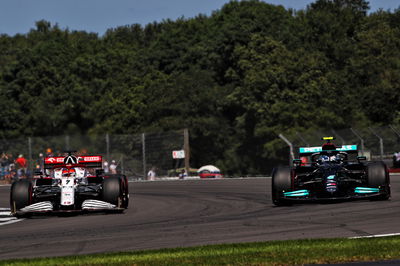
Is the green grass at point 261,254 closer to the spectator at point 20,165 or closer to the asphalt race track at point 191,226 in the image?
the asphalt race track at point 191,226

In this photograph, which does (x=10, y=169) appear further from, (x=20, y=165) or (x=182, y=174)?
(x=182, y=174)

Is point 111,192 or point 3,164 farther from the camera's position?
point 3,164

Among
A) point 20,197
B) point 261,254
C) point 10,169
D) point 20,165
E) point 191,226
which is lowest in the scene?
point 261,254

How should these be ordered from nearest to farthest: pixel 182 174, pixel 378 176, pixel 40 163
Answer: pixel 378 176 < pixel 40 163 < pixel 182 174

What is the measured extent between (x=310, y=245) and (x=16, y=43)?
332ft

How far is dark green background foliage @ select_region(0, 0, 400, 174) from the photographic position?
69.2 metres

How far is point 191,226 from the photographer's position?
1552 cm

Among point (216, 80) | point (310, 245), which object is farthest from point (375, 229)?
point (216, 80)

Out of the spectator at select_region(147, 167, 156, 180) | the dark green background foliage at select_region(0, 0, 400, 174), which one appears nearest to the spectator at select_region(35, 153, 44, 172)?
the spectator at select_region(147, 167, 156, 180)

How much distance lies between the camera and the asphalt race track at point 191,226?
1314 cm

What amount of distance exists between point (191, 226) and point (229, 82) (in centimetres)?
6621

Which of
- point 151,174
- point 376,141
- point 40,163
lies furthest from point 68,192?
point 151,174

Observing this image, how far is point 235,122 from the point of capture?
3017 inches

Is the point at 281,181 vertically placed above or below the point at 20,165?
below
